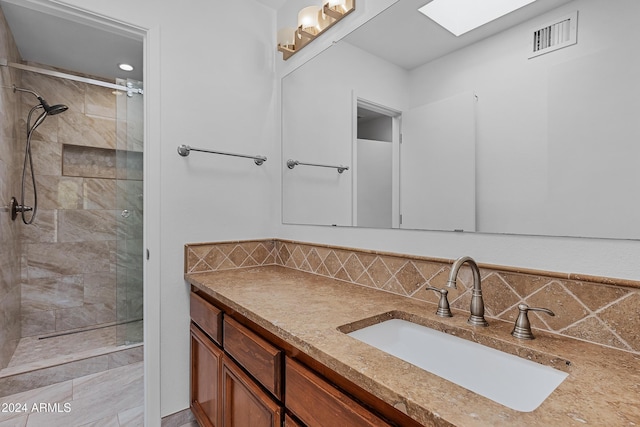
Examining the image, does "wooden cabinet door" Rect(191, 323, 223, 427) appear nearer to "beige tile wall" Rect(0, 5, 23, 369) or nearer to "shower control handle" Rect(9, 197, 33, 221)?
"beige tile wall" Rect(0, 5, 23, 369)

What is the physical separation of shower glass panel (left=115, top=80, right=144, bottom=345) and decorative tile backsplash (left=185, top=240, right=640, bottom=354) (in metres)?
1.13

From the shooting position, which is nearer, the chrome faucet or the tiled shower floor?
the chrome faucet

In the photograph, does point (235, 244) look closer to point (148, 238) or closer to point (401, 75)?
point (148, 238)

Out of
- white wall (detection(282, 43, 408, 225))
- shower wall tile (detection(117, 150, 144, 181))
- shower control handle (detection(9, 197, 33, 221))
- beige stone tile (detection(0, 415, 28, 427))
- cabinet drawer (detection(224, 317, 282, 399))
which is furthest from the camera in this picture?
shower wall tile (detection(117, 150, 144, 181))

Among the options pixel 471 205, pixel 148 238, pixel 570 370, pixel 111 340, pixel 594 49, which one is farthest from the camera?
pixel 111 340

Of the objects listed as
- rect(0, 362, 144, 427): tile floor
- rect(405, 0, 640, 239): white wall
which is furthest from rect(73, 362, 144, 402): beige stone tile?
rect(405, 0, 640, 239): white wall

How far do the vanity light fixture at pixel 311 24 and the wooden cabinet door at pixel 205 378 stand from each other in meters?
1.61

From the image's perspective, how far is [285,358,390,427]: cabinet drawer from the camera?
63 centimetres

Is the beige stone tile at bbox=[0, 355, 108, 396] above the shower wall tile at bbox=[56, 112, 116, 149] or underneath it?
underneath

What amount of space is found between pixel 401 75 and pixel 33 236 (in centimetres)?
321

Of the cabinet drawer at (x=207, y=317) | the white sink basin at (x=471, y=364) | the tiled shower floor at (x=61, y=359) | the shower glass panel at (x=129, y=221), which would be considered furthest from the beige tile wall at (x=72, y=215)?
the white sink basin at (x=471, y=364)

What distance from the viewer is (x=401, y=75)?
4.05ft

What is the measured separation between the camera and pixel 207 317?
136 centimetres

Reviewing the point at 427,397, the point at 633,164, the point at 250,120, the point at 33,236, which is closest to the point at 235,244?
the point at 250,120
